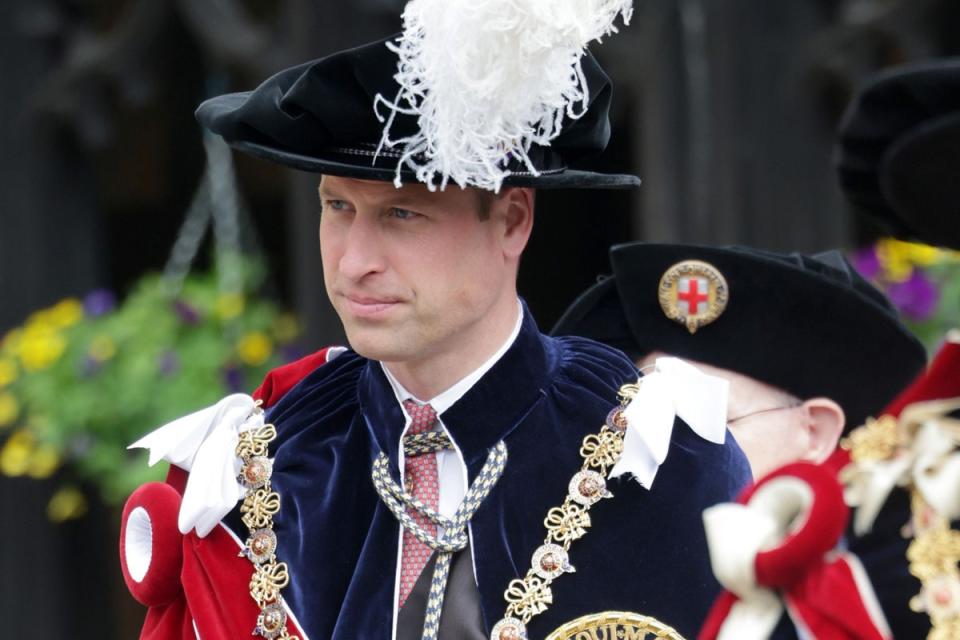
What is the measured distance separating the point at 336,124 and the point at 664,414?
592 mm

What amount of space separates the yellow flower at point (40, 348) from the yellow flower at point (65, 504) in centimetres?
49

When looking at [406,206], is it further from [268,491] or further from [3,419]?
[3,419]

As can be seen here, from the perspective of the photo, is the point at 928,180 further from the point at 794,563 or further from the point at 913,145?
the point at 794,563

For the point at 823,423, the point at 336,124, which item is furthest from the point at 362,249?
the point at 823,423

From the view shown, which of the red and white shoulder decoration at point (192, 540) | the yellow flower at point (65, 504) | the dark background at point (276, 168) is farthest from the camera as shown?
the yellow flower at point (65, 504)

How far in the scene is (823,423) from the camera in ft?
10.4

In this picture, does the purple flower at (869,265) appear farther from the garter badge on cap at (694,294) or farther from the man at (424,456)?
the man at (424,456)

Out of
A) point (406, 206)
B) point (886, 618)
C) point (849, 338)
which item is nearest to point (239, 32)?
point (849, 338)

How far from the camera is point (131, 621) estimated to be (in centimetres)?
615

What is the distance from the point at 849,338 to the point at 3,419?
2.98m

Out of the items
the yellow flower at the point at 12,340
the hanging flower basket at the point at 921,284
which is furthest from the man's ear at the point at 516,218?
the yellow flower at the point at 12,340

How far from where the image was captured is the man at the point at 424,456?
2.40 metres

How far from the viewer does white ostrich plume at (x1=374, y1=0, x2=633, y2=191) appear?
2285 millimetres

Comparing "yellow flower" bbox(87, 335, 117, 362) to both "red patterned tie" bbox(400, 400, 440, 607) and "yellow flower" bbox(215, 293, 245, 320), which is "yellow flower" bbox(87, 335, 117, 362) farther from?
"red patterned tie" bbox(400, 400, 440, 607)
